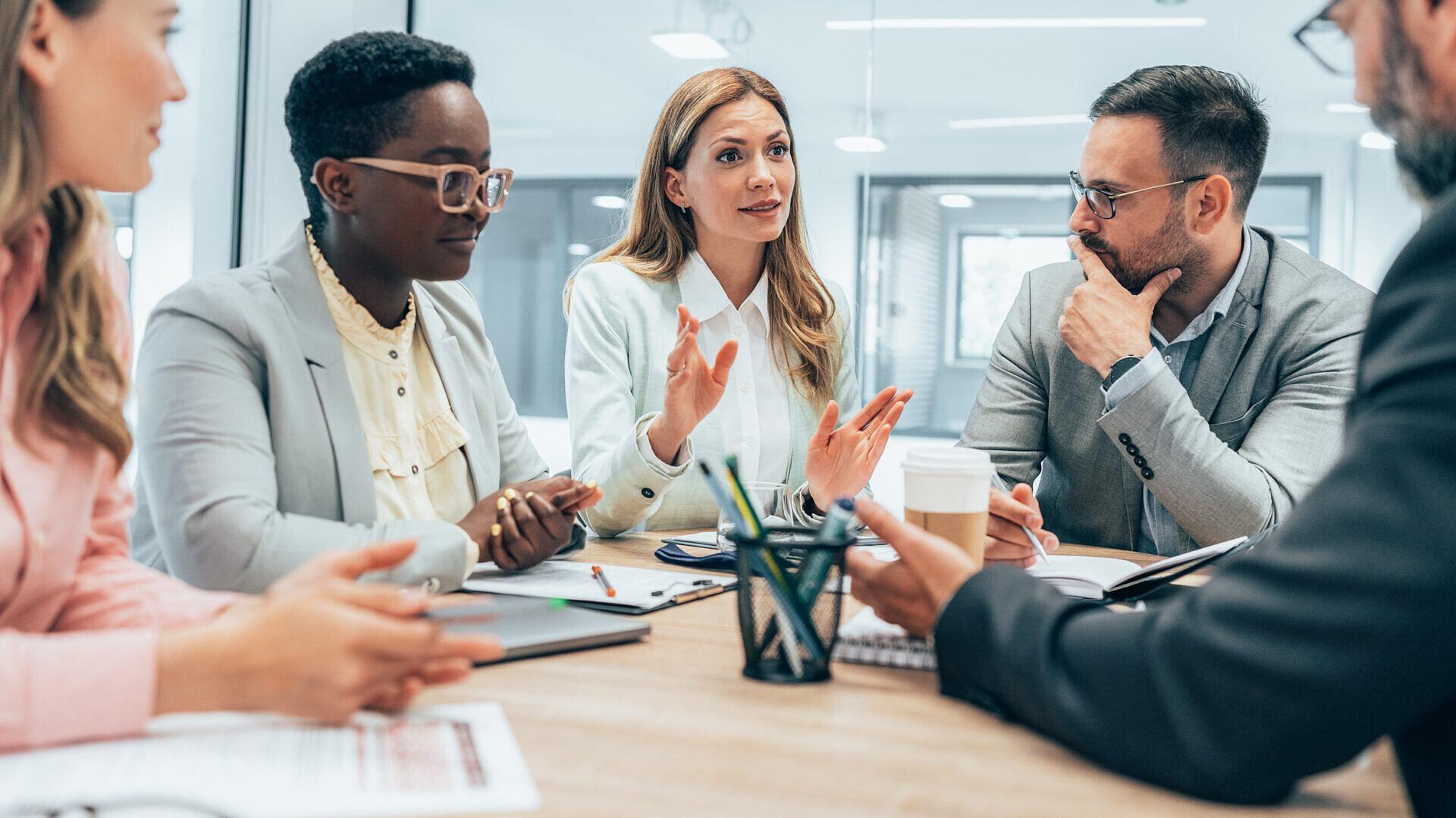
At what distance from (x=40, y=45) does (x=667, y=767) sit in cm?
79

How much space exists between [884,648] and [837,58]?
3326 mm

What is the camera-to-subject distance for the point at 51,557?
3.05 ft

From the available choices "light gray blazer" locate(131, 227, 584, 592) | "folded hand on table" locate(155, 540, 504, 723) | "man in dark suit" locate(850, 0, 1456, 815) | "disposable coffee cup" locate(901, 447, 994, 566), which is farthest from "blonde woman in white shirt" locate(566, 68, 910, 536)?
"man in dark suit" locate(850, 0, 1456, 815)

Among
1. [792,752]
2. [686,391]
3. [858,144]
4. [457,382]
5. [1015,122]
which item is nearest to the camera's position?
[792,752]

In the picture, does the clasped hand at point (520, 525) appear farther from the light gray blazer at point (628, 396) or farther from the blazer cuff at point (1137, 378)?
the blazer cuff at point (1137, 378)

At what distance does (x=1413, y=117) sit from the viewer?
0.84m

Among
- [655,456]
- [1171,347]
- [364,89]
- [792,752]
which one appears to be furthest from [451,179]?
[1171,347]

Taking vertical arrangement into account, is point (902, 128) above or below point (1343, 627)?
above

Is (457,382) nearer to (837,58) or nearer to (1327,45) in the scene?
(1327,45)

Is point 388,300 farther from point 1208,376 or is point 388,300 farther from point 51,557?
point 1208,376

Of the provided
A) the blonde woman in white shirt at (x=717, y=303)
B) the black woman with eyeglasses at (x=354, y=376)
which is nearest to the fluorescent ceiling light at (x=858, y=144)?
the blonde woman in white shirt at (x=717, y=303)

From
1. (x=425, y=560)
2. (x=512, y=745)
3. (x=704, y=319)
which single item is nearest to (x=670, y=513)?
(x=704, y=319)

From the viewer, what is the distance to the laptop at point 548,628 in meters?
1.04

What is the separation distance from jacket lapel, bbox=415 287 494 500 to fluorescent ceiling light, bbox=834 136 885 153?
2594 mm
